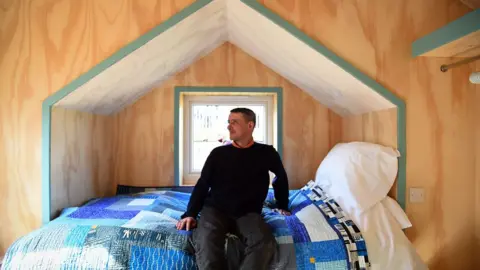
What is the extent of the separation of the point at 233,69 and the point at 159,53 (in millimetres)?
782

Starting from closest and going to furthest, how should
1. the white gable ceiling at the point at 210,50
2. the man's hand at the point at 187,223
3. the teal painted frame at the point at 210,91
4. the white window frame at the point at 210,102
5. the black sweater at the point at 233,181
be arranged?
the man's hand at the point at 187,223
the black sweater at the point at 233,181
the white gable ceiling at the point at 210,50
the teal painted frame at the point at 210,91
the white window frame at the point at 210,102

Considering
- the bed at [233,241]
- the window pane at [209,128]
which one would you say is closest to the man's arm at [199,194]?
the bed at [233,241]

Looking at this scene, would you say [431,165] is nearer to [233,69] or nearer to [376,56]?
[376,56]

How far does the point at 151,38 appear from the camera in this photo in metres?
1.74

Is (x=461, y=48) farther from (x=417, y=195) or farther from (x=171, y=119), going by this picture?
(x=171, y=119)

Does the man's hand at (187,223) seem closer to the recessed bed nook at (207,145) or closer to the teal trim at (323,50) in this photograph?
the recessed bed nook at (207,145)

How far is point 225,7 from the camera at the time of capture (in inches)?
74.3

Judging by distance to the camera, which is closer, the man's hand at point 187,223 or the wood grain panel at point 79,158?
the man's hand at point 187,223

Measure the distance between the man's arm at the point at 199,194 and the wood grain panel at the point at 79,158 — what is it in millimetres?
839

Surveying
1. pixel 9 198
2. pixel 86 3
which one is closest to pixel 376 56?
pixel 86 3

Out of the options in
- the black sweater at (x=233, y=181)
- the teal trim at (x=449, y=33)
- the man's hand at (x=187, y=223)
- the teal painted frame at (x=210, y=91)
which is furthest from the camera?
the teal painted frame at (x=210, y=91)

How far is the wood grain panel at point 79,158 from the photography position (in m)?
1.87

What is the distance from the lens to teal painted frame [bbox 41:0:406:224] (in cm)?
172

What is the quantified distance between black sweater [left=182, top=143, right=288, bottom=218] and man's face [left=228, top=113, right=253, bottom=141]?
7cm
